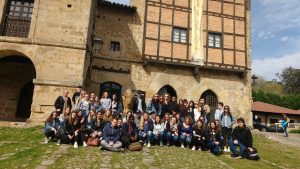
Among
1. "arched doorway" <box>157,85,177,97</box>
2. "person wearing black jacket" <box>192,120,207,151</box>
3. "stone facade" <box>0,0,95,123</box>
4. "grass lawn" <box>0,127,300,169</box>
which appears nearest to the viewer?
"grass lawn" <box>0,127,300,169</box>

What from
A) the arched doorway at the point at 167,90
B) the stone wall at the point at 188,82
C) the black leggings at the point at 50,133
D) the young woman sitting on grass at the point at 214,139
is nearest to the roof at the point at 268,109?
the stone wall at the point at 188,82

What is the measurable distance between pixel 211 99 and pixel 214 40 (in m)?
3.91

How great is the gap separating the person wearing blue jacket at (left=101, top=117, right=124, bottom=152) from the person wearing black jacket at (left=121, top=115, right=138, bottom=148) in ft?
0.61

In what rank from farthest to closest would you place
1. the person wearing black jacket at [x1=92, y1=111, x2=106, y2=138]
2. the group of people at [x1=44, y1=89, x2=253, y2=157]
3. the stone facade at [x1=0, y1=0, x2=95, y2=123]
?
1. the stone facade at [x1=0, y1=0, x2=95, y2=123]
2. the person wearing black jacket at [x1=92, y1=111, x2=106, y2=138]
3. the group of people at [x1=44, y1=89, x2=253, y2=157]

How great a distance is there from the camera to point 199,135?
960 centimetres

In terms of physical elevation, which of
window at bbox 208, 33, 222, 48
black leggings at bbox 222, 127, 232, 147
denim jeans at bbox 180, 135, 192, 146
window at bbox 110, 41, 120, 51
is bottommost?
denim jeans at bbox 180, 135, 192, 146

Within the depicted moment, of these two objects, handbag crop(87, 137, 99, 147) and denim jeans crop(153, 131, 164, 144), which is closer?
handbag crop(87, 137, 99, 147)

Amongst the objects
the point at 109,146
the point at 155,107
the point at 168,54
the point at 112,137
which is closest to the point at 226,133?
the point at 155,107

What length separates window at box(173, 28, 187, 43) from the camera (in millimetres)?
18094

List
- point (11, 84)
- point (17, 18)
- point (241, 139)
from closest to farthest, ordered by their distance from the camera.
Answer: point (241, 139) < point (17, 18) < point (11, 84)

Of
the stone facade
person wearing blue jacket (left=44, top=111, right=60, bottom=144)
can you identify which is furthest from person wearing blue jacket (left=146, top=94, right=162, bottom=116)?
person wearing blue jacket (left=44, top=111, right=60, bottom=144)

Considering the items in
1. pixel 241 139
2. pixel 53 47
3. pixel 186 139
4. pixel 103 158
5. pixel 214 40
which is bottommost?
pixel 103 158

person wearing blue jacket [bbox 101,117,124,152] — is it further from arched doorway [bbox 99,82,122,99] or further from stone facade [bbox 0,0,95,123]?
arched doorway [bbox 99,82,122,99]

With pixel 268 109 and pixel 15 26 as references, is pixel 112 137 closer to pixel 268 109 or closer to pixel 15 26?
pixel 15 26
